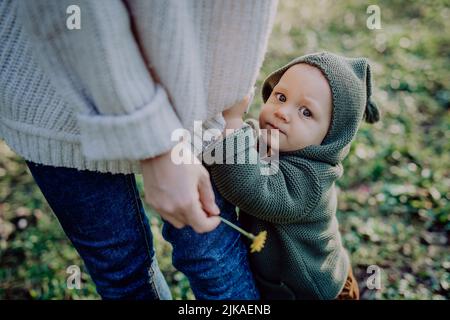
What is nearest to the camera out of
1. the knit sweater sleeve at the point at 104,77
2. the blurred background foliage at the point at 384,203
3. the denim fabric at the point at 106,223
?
the knit sweater sleeve at the point at 104,77

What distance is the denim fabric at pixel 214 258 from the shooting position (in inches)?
55.7

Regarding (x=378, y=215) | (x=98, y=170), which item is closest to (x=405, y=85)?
(x=378, y=215)

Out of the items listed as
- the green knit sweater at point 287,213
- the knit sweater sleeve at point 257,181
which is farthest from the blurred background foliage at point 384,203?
the knit sweater sleeve at point 257,181

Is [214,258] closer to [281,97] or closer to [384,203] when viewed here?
[281,97]

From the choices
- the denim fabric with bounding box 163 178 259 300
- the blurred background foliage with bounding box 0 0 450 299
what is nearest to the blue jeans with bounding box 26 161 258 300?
the denim fabric with bounding box 163 178 259 300

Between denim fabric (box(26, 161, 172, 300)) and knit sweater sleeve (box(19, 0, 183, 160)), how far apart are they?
297 mm

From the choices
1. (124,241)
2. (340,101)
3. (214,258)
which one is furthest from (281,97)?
(124,241)

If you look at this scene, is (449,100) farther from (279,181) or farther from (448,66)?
(279,181)

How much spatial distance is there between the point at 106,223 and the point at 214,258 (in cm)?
35

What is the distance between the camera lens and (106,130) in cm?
101

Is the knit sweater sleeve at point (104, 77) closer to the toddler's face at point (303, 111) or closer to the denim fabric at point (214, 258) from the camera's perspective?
the denim fabric at point (214, 258)

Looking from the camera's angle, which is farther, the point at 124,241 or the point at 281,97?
the point at 281,97

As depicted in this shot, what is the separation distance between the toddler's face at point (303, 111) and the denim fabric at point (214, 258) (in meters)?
0.32

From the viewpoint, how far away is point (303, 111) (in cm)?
160
